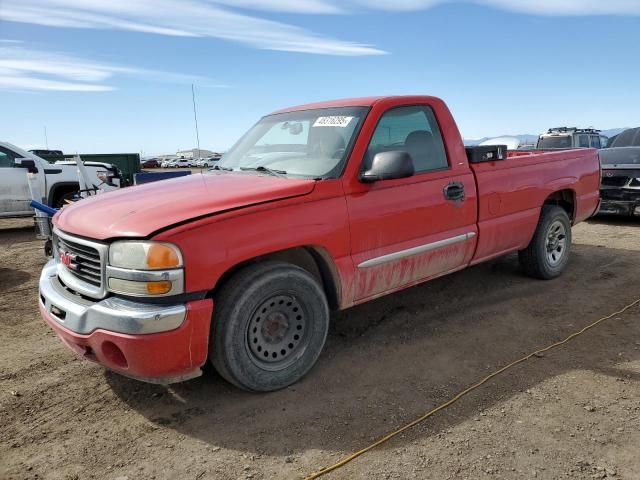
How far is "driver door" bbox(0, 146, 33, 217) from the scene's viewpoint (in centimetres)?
941

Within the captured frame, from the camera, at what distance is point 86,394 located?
3.15 m

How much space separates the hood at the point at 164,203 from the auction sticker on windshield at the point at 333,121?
25.7 inches

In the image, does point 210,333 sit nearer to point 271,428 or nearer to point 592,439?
point 271,428

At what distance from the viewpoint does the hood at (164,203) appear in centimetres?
272

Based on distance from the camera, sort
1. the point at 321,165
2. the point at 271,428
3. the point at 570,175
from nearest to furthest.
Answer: the point at 271,428
the point at 321,165
the point at 570,175

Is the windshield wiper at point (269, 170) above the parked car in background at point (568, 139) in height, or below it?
below

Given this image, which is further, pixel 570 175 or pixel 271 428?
pixel 570 175

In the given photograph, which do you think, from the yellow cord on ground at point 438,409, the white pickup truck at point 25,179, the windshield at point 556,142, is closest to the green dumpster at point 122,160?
the white pickup truck at point 25,179

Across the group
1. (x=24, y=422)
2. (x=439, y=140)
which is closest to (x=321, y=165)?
(x=439, y=140)

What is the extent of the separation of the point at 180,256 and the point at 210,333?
53 cm

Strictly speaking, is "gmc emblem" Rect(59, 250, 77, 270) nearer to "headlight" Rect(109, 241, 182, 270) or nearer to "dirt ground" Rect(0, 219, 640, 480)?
"headlight" Rect(109, 241, 182, 270)

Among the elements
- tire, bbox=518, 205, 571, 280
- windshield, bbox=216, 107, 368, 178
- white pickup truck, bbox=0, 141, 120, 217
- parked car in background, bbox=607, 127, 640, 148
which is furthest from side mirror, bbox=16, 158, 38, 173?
parked car in background, bbox=607, 127, 640, 148

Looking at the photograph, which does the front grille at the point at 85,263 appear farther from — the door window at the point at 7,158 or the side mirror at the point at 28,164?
the door window at the point at 7,158

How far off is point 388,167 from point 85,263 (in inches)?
77.4
